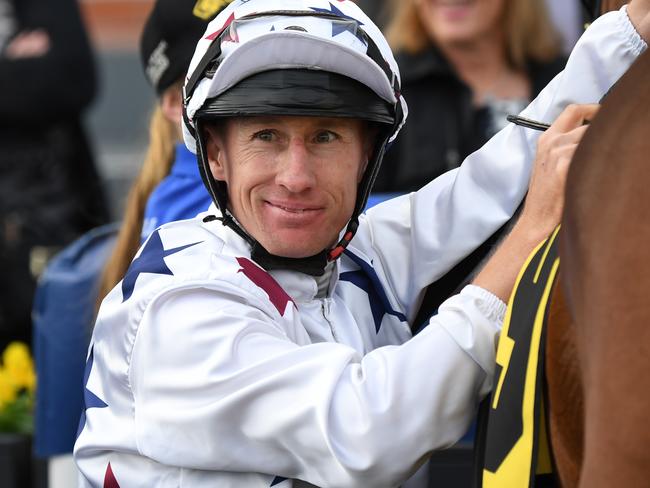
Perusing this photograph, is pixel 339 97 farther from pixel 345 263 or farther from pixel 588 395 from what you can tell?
pixel 588 395

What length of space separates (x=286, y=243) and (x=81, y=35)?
2.86 meters

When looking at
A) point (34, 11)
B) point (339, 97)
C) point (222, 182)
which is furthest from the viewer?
point (34, 11)

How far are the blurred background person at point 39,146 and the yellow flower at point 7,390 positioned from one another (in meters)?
0.39

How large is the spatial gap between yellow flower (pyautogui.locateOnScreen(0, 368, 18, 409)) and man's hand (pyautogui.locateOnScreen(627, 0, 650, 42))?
279 centimetres

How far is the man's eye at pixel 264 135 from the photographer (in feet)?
8.15

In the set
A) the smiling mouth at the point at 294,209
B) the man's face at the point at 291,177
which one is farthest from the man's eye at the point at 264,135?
the smiling mouth at the point at 294,209

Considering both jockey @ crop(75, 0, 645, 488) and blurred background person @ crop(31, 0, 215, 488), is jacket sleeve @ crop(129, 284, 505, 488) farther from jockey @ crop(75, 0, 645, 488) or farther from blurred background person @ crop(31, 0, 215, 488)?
blurred background person @ crop(31, 0, 215, 488)

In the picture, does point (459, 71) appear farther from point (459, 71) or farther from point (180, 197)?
point (180, 197)

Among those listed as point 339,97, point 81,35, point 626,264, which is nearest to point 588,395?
point 626,264

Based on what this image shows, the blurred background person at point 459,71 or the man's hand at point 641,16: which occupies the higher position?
the man's hand at point 641,16

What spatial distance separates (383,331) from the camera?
272 cm

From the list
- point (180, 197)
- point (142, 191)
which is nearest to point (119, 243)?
point (142, 191)

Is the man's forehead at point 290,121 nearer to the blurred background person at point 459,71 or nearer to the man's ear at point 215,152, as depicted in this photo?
the man's ear at point 215,152

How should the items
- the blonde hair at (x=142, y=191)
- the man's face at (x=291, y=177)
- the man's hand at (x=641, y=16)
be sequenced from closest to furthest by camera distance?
the man's hand at (x=641, y=16)
the man's face at (x=291, y=177)
the blonde hair at (x=142, y=191)
